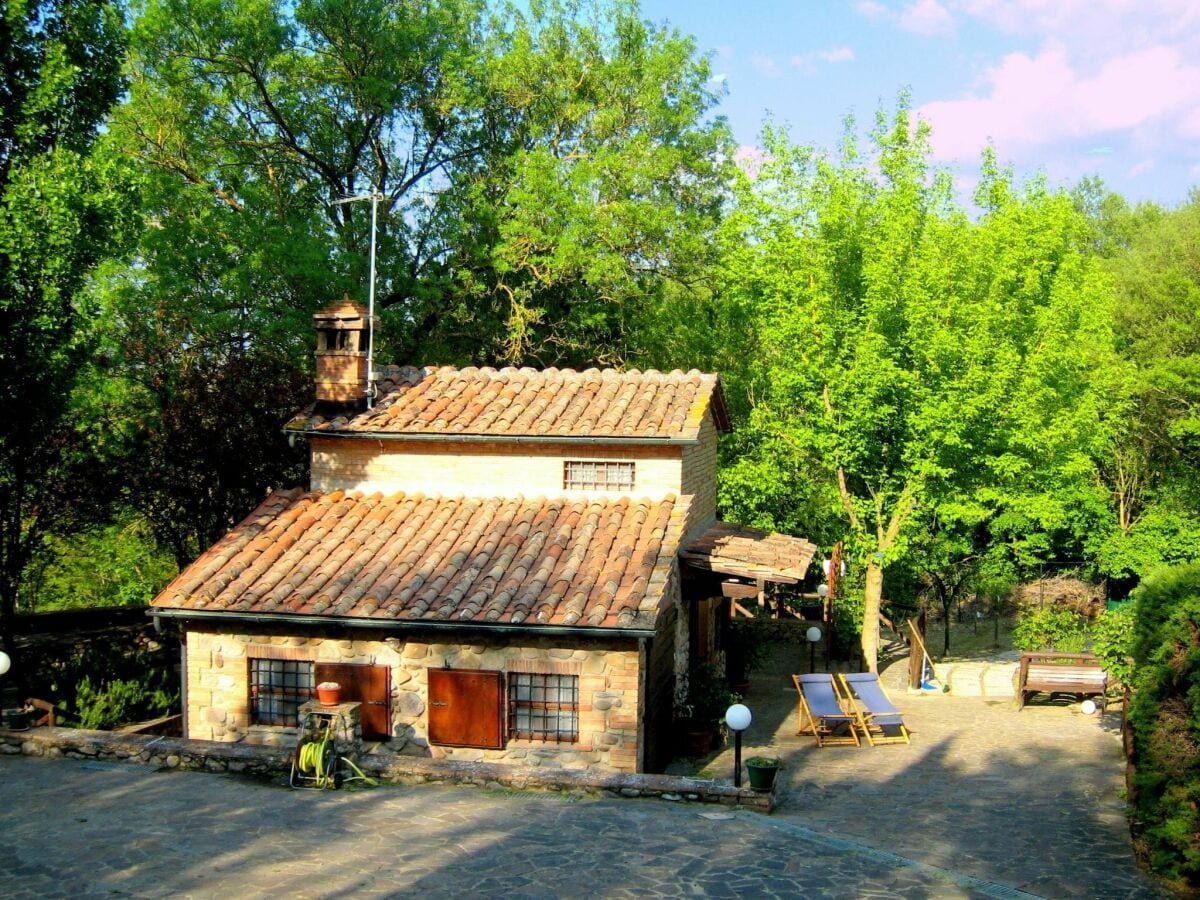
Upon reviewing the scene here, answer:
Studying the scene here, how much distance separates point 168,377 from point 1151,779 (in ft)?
64.1

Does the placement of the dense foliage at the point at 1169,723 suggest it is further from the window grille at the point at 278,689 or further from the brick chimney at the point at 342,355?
the brick chimney at the point at 342,355

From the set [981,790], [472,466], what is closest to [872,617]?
[981,790]

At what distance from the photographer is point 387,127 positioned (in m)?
28.4

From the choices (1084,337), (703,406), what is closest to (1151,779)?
(703,406)

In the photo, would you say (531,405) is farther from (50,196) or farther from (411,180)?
(411,180)

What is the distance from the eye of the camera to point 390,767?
12.5 m

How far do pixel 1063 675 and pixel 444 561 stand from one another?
37.9 feet

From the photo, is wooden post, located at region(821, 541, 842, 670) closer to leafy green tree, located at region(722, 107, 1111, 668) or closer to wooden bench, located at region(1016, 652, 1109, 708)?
leafy green tree, located at region(722, 107, 1111, 668)

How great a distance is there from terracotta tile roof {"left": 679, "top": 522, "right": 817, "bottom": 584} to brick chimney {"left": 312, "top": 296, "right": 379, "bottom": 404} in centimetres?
614

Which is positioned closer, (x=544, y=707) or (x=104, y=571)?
(x=544, y=707)

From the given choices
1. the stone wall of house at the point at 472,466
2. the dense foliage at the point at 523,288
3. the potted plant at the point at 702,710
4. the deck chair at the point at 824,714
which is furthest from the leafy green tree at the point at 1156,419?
the stone wall of house at the point at 472,466

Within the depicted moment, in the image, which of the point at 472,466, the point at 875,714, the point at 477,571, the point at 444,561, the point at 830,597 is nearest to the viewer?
the point at 477,571

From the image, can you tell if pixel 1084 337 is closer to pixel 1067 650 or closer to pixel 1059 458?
pixel 1059 458

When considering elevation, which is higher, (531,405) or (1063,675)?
(531,405)
